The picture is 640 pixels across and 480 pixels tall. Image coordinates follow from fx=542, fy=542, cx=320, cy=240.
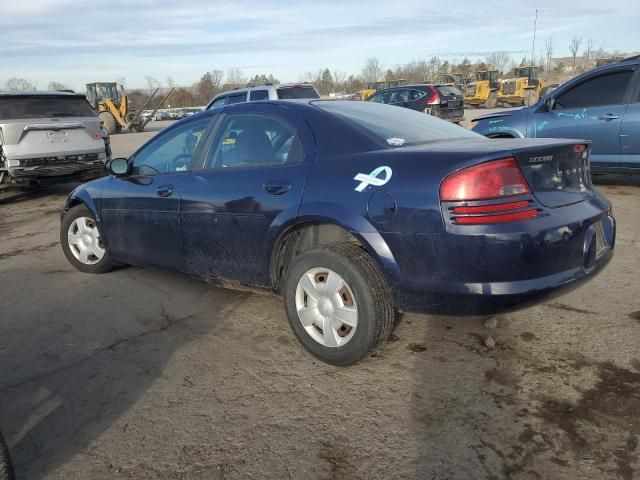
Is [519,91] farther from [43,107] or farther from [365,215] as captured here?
[365,215]

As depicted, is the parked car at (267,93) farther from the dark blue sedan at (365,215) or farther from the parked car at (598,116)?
the dark blue sedan at (365,215)

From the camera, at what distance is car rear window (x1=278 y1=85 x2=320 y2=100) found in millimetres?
12436

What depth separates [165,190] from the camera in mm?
4035

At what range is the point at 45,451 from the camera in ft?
8.07

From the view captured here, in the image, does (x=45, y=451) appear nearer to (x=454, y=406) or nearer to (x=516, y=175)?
(x=454, y=406)

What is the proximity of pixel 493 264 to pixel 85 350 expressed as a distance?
8.43 feet

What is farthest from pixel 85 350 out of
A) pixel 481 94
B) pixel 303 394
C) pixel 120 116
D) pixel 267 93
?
pixel 481 94

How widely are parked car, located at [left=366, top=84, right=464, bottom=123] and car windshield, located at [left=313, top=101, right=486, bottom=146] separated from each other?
1473 centimetres

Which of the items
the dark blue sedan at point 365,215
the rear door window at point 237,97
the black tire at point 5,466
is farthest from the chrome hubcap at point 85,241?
the rear door window at point 237,97

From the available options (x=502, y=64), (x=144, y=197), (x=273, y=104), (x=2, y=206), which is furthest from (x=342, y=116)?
(x=502, y=64)

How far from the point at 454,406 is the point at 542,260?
0.83 meters

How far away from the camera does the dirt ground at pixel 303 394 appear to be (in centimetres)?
231

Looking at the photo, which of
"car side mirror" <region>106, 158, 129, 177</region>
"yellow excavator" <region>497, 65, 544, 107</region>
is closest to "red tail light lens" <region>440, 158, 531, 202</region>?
"car side mirror" <region>106, 158, 129, 177</region>

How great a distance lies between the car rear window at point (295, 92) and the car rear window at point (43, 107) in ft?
14.0
